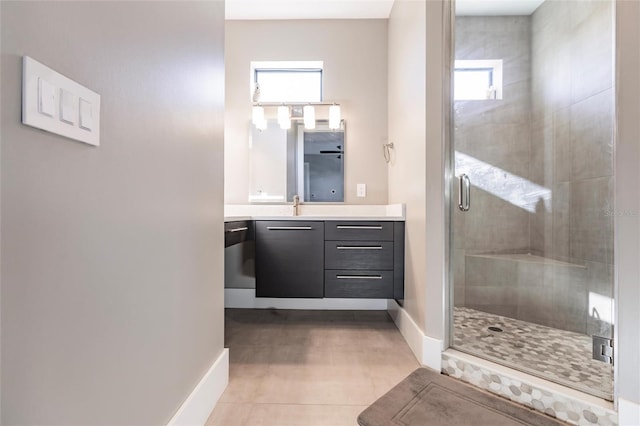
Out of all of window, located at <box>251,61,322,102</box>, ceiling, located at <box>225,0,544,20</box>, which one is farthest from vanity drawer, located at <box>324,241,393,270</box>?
ceiling, located at <box>225,0,544,20</box>

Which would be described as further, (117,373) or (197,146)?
(197,146)

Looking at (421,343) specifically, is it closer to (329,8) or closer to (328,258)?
(328,258)

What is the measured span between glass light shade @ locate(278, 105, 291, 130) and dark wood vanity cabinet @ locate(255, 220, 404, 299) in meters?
1.00

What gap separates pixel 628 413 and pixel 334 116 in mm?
2430

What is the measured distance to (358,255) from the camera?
216cm

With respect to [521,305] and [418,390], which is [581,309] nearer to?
[521,305]

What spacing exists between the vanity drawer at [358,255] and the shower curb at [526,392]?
0.71 metres

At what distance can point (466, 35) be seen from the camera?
7.23ft

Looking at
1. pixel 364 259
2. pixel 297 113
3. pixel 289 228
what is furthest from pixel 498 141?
pixel 289 228

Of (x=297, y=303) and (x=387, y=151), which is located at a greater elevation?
(x=387, y=151)

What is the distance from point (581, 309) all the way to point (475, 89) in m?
1.73

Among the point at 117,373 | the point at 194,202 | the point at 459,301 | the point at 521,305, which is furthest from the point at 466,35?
the point at 117,373

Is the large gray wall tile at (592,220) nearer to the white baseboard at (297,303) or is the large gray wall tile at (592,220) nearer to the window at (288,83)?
the white baseboard at (297,303)

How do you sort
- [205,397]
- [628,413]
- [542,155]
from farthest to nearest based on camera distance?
[542,155] → [205,397] → [628,413]
